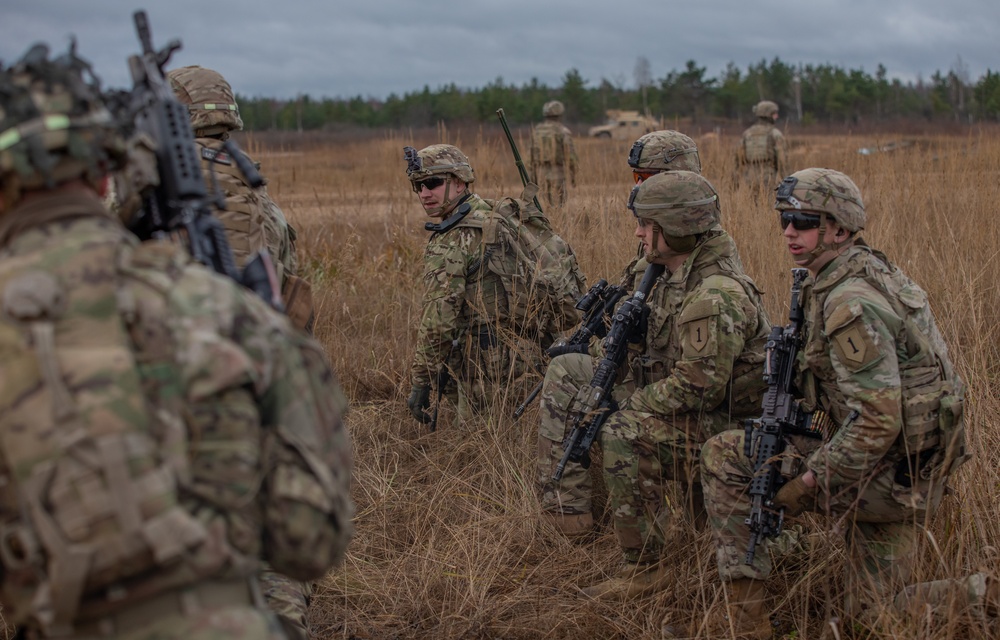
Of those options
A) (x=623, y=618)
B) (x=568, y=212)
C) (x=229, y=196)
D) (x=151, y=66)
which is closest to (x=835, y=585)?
(x=623, y=618)

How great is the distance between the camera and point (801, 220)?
316 cm

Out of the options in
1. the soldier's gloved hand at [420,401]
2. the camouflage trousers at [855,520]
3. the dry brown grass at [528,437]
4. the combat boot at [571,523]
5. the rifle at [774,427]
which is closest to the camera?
the camouflage trousers at [855,520]

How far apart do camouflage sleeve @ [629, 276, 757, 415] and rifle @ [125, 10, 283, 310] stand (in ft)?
6.71

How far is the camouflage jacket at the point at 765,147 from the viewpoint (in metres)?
10.2

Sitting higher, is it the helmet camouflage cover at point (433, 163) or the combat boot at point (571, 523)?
the helmet camouflage cover at point (433, 163)

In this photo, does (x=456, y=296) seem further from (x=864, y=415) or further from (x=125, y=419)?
(x=125, y=419)

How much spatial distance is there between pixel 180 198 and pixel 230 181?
139cm

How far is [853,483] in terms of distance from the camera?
2.91m

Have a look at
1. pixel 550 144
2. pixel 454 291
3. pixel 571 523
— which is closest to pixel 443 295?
pixel 454 291

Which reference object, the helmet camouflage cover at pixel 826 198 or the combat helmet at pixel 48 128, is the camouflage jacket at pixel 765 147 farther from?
the combat helmet at pixel 48 128

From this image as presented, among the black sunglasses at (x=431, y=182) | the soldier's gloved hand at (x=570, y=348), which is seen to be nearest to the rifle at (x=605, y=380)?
the soldier's gloved hand at (x=570, y=348)

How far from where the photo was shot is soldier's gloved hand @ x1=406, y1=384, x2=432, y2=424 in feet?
16.4

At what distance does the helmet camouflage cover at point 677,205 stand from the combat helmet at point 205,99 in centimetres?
166

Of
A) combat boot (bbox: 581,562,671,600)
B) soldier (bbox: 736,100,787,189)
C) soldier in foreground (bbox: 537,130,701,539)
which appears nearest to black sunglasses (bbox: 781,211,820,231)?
soldier in foreground (bbox: 537,130,701,539)
